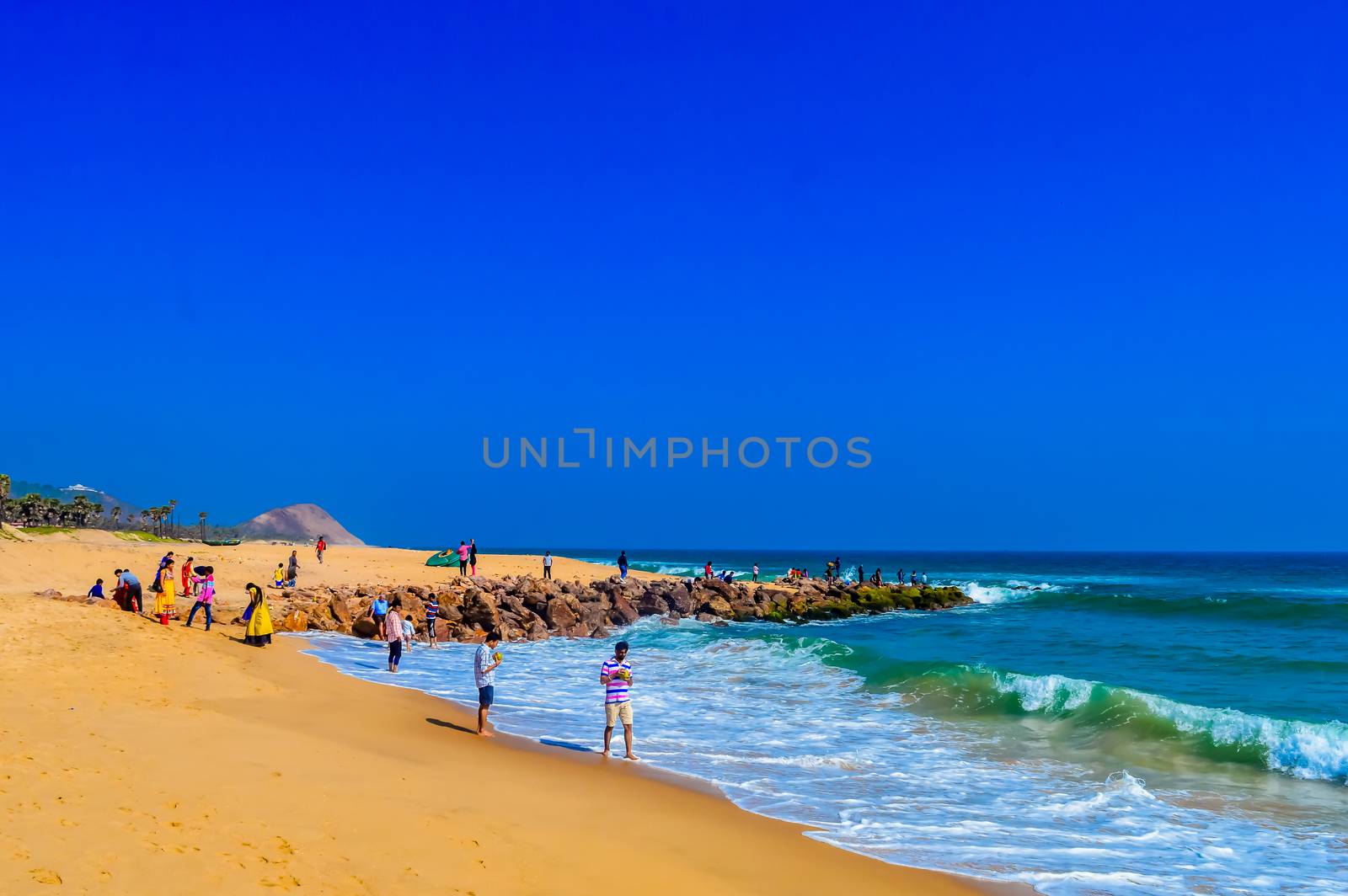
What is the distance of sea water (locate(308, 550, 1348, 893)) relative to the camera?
9258 millimetres

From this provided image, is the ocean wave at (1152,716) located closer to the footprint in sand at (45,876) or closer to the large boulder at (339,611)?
the footprint in sand at (45,876)

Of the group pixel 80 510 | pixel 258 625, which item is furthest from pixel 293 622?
pixel 80 510

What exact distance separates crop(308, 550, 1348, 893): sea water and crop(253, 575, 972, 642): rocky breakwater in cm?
205

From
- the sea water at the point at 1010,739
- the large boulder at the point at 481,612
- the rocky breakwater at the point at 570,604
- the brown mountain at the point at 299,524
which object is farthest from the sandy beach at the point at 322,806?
the brown mountain at the point at 299,524

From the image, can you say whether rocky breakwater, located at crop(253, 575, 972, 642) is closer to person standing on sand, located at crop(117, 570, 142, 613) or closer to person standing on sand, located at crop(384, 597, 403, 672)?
person standing on sand, located at crop(117, 570, 142, 613)

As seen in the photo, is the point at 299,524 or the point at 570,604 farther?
the point at 299,524

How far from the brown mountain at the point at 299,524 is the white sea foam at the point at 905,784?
12440 centimetres

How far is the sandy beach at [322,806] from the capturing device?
674cm

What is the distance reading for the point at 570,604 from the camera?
108 feet

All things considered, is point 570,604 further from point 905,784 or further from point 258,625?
point 905,784

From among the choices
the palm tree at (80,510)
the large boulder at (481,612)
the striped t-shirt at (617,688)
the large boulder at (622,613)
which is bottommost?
the large boulder at (622,613)

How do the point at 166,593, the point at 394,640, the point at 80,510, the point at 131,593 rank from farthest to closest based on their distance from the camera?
the point at 80,510, the point at 131,593, the point at 166,593, the point at 394,640

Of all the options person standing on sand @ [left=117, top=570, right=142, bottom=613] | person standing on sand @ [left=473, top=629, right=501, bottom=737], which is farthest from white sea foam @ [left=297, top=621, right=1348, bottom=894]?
person standing on sand @ [left=117, top=570, right=142, bottom=613]

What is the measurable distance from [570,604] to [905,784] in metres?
22.1
